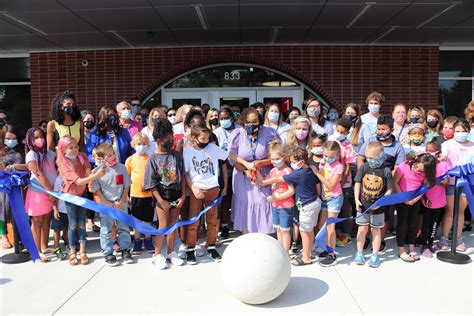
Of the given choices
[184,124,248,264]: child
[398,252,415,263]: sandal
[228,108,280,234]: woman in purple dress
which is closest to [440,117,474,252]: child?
[398,252,415,263]: sandal

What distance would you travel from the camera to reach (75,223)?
4750mm

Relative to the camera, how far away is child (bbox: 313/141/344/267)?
4.61m

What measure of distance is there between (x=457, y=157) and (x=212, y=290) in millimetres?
3592

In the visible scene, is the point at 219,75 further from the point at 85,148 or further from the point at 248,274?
the point at 248,274

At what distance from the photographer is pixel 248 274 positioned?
11.4 feet

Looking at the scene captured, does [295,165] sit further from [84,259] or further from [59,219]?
[59,219]

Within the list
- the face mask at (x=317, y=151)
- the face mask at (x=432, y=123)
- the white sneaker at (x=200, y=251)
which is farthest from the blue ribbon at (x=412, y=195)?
the white sneaker at (x=200, y=251)

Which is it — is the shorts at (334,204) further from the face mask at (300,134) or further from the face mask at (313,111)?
the face mask at (313,111)

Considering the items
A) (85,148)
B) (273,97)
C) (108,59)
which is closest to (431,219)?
(85,148)

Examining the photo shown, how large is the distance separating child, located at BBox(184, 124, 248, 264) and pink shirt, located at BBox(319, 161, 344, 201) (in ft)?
2.94

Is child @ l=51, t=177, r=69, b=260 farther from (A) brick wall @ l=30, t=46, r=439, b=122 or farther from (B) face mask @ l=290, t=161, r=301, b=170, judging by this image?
(A) brick wall @ l=30, t=46, r=439, b=122

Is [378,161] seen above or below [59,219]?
above

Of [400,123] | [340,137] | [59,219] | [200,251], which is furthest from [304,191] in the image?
[59,219]

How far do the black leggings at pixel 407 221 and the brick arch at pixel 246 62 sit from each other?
632cm
